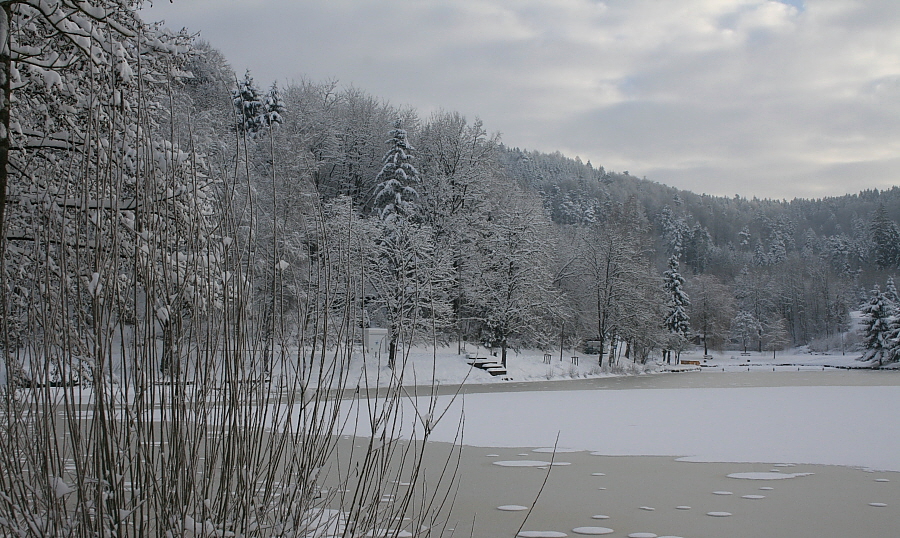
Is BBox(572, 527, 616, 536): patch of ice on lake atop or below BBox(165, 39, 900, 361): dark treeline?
below

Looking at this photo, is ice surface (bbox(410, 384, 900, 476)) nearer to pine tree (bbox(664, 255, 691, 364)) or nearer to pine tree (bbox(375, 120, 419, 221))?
pine tree (bbox(375, 120, 419, 221))

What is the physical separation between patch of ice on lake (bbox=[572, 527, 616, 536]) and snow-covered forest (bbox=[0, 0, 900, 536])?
1.10m

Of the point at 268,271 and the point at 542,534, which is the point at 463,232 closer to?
the point at 542,534

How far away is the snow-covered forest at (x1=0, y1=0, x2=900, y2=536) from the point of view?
7.16 ft

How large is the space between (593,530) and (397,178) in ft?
93.8

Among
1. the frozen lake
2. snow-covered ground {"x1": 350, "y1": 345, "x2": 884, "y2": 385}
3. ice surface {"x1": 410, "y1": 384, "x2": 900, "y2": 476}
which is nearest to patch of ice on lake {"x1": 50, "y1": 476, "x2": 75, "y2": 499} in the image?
the frozen lake

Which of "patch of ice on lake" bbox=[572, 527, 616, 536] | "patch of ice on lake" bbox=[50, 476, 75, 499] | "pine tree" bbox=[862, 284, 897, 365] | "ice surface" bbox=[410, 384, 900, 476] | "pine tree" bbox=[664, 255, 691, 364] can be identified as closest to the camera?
"patch of ice on lake" bbox=[50, 476, 75, 499]

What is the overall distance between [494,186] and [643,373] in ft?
37.6

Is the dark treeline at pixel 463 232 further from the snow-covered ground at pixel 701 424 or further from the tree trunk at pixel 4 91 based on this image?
the tree trunk at pixel 4 91

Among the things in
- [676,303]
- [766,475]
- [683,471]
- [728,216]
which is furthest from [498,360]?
[728,216]

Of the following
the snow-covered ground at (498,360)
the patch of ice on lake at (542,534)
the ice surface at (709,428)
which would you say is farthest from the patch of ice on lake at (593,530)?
the snow-covered ground at (498,360)

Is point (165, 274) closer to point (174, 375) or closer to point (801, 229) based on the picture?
point (174, 375)

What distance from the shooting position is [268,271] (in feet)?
9.75

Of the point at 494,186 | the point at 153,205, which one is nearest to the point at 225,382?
the point at 153,205
